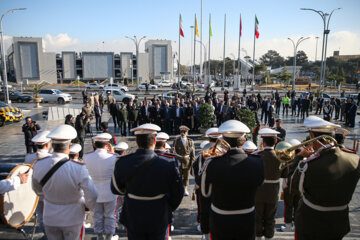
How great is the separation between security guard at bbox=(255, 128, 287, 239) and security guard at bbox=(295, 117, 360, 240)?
1.05 m

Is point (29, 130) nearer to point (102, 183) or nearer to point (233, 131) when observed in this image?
point (102, 183)

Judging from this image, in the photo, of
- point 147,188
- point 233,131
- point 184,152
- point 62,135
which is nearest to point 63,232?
point 62,135

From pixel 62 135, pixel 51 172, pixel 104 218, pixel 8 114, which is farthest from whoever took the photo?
pixel 8 114

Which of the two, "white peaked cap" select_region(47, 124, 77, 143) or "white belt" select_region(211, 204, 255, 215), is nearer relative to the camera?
"white belt" select_region(211, 204, 255, 215)

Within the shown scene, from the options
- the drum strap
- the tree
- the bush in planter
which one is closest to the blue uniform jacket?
the drum strap

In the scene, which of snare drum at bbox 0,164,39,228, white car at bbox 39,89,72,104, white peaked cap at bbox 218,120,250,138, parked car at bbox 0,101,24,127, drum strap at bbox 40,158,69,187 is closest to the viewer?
white peaked cap at bbox 218,120,250,138

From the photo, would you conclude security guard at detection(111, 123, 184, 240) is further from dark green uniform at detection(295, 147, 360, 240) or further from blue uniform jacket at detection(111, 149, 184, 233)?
dark green uniform at detection(295, 147, 360, 240)

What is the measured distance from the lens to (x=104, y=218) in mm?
4336

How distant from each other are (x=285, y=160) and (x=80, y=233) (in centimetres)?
345

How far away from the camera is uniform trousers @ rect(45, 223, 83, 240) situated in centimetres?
322

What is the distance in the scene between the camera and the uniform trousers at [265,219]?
13.8 ft

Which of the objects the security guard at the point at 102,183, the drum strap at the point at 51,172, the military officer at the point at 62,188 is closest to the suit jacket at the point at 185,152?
the security guard at the point at 102,183

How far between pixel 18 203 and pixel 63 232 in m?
1.52

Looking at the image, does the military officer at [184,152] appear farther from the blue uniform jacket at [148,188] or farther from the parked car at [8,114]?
the parked car at [8,114]
